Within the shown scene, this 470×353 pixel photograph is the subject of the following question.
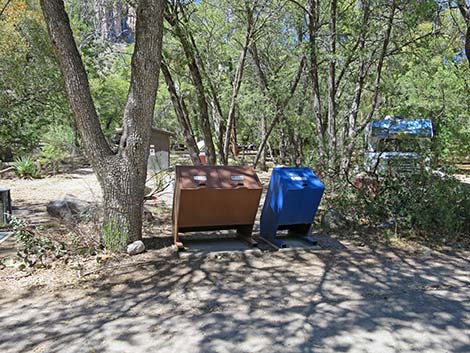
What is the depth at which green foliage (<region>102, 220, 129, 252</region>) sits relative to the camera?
5156mm

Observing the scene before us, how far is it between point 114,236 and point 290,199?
2477mm

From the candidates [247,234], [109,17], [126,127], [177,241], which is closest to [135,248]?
[177,241]

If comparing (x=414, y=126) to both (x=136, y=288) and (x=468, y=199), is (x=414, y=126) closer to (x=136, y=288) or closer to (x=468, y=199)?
(x=468, y=199)

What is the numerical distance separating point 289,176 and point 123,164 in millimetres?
2350

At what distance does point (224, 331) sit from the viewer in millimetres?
3254

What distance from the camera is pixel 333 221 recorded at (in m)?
6.92

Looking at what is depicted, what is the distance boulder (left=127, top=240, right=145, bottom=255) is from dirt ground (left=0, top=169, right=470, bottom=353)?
Answer: 97mm

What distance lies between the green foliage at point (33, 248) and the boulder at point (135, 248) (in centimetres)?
81

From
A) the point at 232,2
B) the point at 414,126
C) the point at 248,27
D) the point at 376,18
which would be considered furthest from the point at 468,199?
the point at 232,2

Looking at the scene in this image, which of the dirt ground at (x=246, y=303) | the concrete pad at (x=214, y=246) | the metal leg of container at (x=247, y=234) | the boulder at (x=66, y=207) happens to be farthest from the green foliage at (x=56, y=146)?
the dirt ground at (x=246, y=303)

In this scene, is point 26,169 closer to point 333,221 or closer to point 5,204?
point 5,204

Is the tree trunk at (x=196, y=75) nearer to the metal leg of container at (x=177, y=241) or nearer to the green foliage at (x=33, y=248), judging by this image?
the metal leg of container at (x=177, y=241)

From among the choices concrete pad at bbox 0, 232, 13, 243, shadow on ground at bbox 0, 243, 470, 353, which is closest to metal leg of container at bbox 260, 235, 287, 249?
shadow on ground at bbox 0, 243, 470, 353

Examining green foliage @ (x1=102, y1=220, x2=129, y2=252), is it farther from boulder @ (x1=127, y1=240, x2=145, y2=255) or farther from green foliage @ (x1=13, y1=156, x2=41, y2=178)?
green foliage @ (x1=13, y1=156, x2=41, y2=178)
